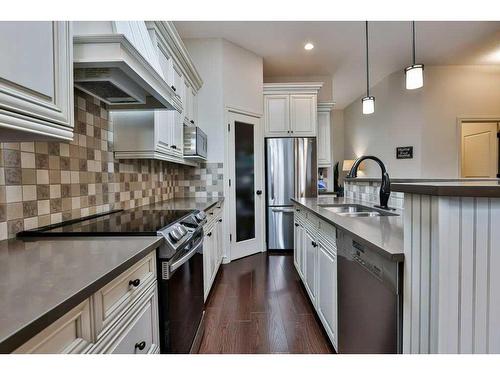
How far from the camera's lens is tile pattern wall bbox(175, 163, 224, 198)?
3.58m

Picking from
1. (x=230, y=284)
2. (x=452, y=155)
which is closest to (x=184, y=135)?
(x=230, y=284)

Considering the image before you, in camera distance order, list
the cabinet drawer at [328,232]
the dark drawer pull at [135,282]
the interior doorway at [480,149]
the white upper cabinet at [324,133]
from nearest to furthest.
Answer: the dark drawer pull at [135,282], the cabinet drawer at [328,232], the white upper cabinet at [324,133], the interior doorway at [480,149]

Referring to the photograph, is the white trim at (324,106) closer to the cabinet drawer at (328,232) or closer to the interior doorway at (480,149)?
the interior doorway at (480,149)

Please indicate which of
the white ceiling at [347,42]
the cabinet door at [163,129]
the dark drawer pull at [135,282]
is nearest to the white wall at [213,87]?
the white ceiling at [347,42]

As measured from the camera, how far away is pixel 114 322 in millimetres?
796

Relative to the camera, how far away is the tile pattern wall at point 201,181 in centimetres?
358

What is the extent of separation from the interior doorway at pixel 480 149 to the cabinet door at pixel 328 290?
4679 mm

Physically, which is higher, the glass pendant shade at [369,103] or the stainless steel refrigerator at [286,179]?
the glass pendant shade at [369,103]

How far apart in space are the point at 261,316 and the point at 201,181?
1990 mm

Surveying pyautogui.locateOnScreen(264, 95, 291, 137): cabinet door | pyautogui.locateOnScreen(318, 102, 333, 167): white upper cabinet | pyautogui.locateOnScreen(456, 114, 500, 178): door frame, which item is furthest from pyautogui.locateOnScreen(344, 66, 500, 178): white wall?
pyautogui.locateOnScreen(264, 95, 291, 137): cabinet door

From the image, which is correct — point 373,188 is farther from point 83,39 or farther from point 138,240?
point 83,39
